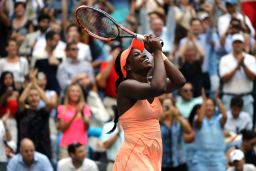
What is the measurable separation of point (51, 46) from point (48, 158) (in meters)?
2.89

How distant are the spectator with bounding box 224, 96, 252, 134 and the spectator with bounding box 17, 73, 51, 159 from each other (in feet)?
8.53

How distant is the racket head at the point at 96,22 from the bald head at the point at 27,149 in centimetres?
414

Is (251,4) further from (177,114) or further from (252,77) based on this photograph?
(177,114)

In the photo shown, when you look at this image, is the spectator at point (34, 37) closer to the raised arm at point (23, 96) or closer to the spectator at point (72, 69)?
the spectator at point (72, 69)

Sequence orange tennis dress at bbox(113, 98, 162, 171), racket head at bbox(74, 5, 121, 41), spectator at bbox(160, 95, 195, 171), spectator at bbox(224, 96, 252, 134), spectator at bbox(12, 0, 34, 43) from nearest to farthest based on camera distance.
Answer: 1. orange tennis dress at bbox(113, 98, 162, 171)
2. racket head at bbox(74, 5, 121, 41)
3. spectator at bbox(160, 95, 195, 171)
4. spectator at bbox(224, 96, 252, 134)
5. spectator at bbox(12, 0, 34, 43)

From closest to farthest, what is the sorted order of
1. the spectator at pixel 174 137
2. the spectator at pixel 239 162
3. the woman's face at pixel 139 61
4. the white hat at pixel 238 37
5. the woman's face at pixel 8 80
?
1. the woman's face at pixel 139 61
2. the spectator at pixel 239 162
3. the spectator at pixel 174 137
4. the woman's face at pixel 8 80
5. the white hat at pixel 238 37

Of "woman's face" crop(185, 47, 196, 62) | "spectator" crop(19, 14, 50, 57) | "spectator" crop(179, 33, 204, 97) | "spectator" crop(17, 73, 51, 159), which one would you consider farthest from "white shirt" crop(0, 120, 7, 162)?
"woman's face" crop(185, 47, 196, 62)

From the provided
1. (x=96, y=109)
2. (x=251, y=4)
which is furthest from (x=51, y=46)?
(x=251, y=4)

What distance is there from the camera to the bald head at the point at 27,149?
12.5 meters

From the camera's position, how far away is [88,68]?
51.2 ft

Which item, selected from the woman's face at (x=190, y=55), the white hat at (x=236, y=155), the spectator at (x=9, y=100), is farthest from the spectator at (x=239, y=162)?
the spectator at (x=9, y=100)

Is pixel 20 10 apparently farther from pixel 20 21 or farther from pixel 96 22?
pixel 96 22

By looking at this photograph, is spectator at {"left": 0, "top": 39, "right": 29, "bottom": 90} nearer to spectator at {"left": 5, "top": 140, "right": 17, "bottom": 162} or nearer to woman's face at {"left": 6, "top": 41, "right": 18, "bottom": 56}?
woman's face at {"left": 6, "top": 41, "right": 18, "bottom": 56}

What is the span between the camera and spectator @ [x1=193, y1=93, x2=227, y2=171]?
44.7ft
